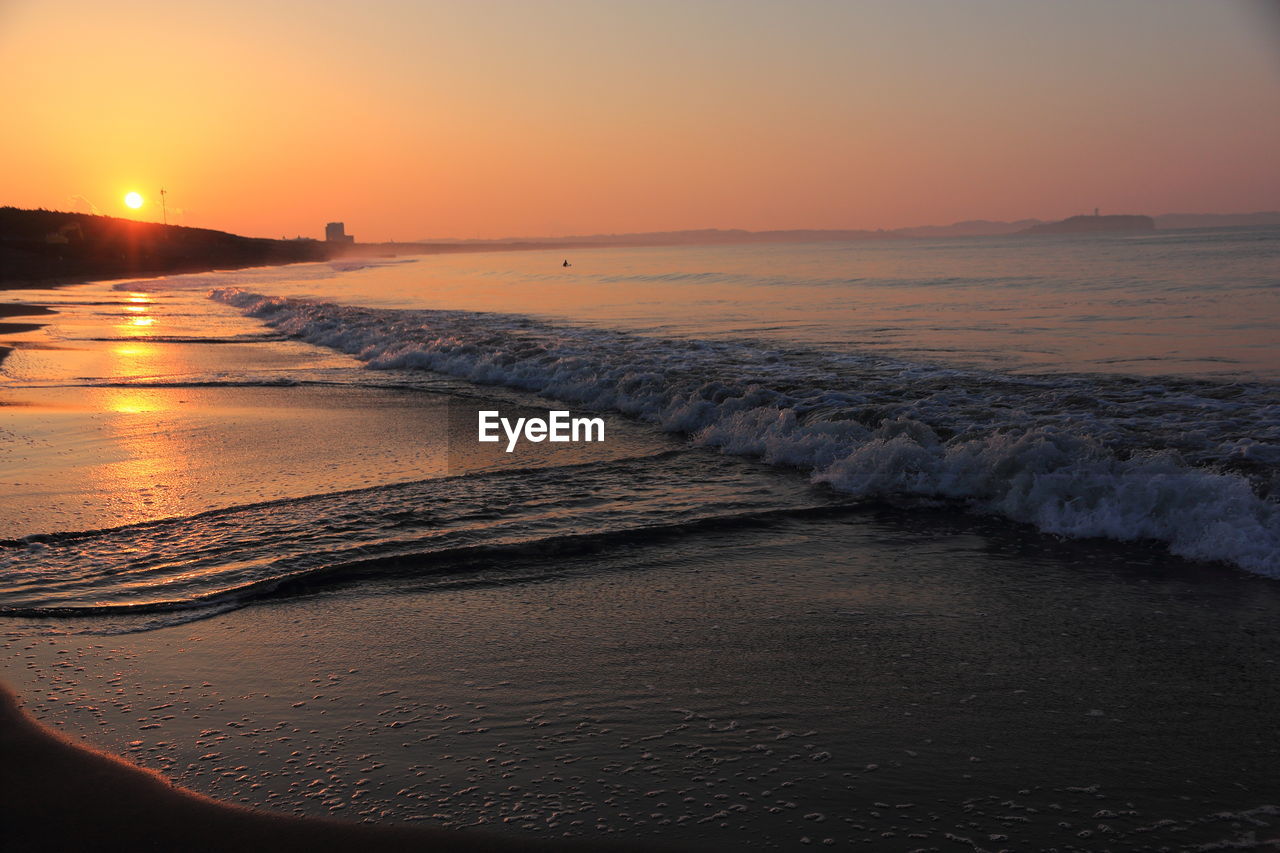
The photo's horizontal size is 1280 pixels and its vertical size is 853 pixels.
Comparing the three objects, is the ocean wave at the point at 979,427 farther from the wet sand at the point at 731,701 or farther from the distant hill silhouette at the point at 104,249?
the distant hill silhouette at the point at 104,249

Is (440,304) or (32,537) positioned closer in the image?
(32,537)

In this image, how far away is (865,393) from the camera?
583 inches

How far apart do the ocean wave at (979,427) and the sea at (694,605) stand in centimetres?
6

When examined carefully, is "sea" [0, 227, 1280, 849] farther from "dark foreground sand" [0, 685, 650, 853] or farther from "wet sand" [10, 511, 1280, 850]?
"dark foreground sand" [0, 685, 650, 853]

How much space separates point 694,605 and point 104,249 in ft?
407

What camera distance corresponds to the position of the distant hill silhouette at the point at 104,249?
83188 mm

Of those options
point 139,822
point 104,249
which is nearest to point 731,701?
point 139,822

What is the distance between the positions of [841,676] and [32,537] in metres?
6.56

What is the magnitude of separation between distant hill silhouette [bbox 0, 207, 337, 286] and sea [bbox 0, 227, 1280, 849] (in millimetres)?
66821

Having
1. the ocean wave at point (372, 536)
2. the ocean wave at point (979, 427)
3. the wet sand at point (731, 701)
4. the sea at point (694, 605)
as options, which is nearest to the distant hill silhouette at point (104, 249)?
the ocean wave at point (979, 427)

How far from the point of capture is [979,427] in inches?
459

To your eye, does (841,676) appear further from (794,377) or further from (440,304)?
(440,304)

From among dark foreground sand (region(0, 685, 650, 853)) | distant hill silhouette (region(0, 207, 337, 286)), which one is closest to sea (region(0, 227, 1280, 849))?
dark foreground sand (region(0, 685, 650, 853))

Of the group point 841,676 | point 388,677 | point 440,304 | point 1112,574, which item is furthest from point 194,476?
point 440,304
